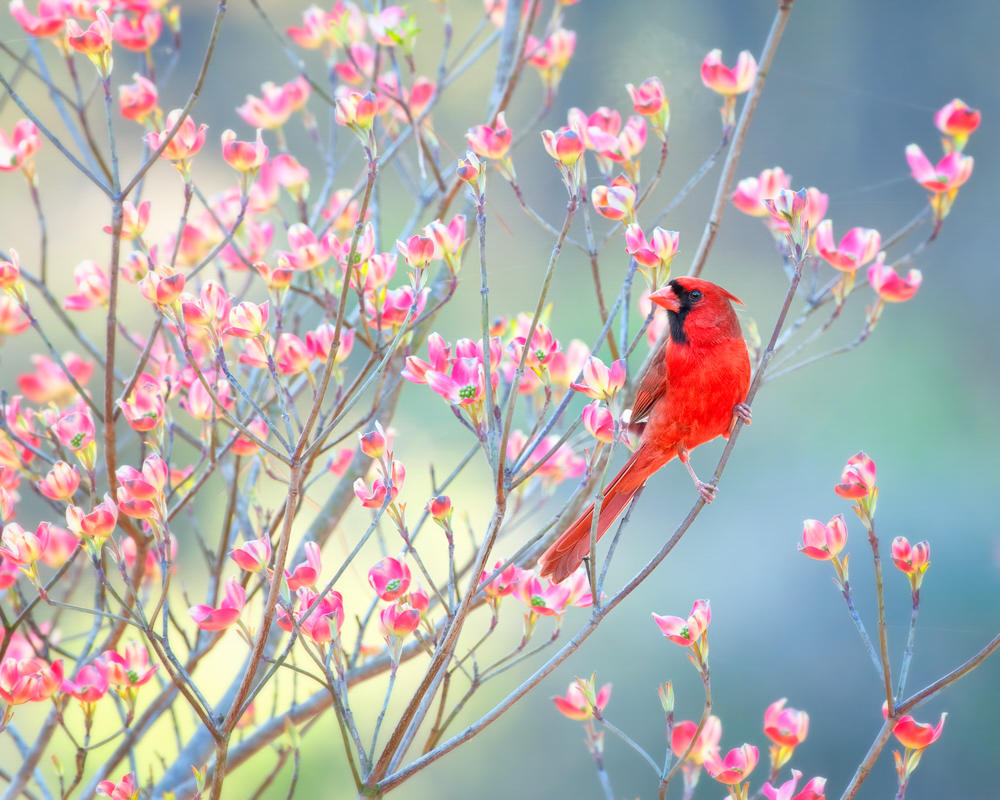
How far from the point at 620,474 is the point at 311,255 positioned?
38 centimetres

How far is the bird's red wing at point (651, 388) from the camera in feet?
3.62

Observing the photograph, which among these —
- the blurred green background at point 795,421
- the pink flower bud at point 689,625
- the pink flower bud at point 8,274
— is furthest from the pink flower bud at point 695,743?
the blurred green background at point 795,421

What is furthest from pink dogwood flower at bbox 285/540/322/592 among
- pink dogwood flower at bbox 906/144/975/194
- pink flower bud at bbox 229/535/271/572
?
pink dogwood flower at bbox 906/144/975/194

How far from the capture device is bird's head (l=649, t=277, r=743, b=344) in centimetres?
107

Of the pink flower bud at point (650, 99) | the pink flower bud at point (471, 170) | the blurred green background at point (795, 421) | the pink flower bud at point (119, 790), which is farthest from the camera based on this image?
the blurred green background at point (795, 421)

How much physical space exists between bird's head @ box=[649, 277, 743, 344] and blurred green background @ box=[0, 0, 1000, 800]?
927 mm

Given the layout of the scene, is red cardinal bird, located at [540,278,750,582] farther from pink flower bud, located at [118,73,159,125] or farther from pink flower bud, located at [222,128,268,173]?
pink flower bud, located at [118,73,159,125]

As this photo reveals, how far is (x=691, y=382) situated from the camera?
1.06 meters

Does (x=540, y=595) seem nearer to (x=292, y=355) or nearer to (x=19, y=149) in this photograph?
(x=292, y=355)

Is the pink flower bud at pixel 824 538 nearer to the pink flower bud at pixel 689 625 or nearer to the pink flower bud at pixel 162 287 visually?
the pink flower bud at pixel 689 625

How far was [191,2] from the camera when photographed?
2.32 meters

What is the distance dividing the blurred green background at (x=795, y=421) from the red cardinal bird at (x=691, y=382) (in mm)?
933

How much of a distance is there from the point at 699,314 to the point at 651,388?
97 millimetres

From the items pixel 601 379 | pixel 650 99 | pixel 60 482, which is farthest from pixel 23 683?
pixel 650 99
